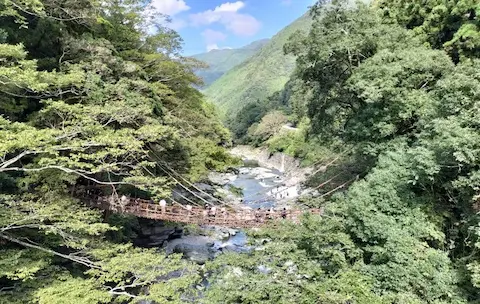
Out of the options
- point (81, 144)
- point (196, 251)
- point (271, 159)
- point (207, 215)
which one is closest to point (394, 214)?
point (207, 215)

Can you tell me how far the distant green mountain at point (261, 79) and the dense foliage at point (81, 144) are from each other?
194 ft

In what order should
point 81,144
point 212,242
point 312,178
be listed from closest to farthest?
point 81,144
point 312,178
point 212,242

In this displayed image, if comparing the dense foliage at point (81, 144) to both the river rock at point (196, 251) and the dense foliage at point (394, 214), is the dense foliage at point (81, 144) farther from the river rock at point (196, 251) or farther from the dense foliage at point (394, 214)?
the river rock at point (196, 251)

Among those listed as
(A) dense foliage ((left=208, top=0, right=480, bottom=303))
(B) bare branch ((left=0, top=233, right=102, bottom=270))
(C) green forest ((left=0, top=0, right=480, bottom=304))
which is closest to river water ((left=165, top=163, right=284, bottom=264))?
(C) green forest ((left=0, top=0, right=480, bottom=304))

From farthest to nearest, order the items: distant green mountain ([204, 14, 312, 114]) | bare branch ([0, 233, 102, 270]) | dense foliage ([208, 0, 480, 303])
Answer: distant green mountain ([204, 14, 312, 114]) < bare branch ([0, 233, 102, 270]) < dense foliage ([208, 0, 480, 303])

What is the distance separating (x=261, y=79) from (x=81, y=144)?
8601 cm

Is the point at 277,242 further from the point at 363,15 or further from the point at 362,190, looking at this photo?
the point at 363,15

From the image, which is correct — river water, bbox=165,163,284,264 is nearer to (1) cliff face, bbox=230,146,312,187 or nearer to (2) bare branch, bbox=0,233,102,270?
(2) bare branch, bbox=0,233,102,270

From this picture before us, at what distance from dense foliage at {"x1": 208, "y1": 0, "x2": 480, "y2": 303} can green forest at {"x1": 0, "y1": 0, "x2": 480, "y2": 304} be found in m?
0.04

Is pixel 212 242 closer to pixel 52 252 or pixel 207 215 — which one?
pixel 207 215

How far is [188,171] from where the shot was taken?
43.4ft

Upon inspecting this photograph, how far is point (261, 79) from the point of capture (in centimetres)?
9012

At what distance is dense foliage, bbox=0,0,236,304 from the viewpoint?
6402 millimetres

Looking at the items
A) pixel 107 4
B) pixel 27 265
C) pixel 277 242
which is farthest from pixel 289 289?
pixel 107 4
